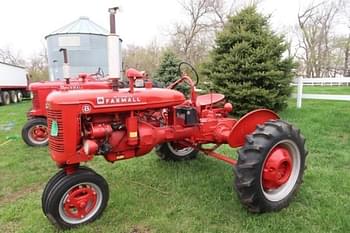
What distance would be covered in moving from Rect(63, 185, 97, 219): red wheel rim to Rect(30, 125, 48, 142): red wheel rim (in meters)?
3.92

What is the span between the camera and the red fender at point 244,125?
3.47 meters

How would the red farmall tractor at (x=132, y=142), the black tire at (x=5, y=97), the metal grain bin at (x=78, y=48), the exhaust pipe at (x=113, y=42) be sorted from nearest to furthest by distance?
the exhaust pipe at (x=113, y=42), the red farmall tractor at (x=132, y=142), the black tire at (x=5, y=97), the metal grain bin at (x=78, y=48)

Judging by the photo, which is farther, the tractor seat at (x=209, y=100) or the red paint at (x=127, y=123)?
the tractor seat at (x=209, y=100)

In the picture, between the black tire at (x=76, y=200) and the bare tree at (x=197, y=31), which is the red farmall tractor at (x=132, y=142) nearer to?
the black tire at (x=76, y=200)

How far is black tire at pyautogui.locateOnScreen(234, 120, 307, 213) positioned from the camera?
115 inches

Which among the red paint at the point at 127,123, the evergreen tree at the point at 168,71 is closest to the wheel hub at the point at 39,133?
the red paint at the point at 127,123

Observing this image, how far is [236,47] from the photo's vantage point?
26.0 feet

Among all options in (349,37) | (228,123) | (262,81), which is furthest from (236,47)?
(349,37)

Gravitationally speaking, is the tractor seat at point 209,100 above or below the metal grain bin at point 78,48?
below

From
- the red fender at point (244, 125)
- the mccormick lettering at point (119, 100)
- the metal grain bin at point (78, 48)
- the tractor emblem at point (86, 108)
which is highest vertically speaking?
the metal grain bin at point (78, 48)

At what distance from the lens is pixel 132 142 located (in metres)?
3.12

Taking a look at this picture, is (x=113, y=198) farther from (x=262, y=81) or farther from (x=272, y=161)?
(x=262, y=81)

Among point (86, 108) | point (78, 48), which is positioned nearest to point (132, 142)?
point (86, 108)

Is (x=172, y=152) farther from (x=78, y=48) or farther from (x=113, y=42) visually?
(x=78, y=48)
